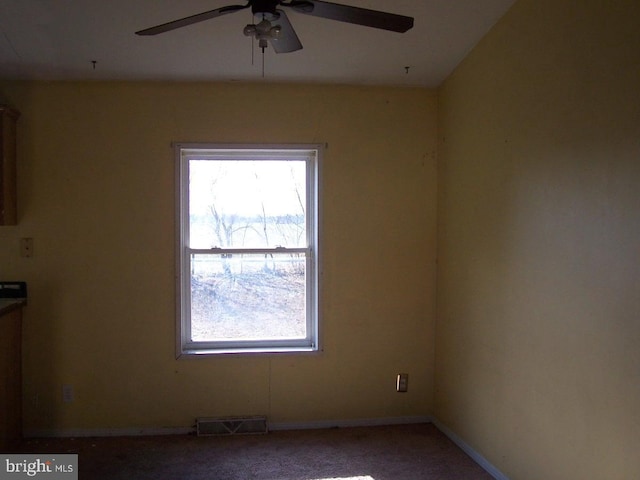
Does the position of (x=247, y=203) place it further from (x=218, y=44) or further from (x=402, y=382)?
(x=402, y=382)

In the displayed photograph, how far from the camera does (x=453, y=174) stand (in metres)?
3.16

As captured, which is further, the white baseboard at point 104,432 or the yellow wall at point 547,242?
the white baseboard at point 104,432

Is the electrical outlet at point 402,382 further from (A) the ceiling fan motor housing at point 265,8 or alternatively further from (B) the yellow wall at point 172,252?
(A) the ceiling fan motor housing at point 265,8

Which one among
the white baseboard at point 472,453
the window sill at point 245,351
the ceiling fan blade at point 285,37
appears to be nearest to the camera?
the ceiling fan blade at point 285,37

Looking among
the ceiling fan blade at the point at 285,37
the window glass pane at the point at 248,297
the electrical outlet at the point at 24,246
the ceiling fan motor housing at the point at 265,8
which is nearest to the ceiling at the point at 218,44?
the ceiling fan blade at the point at 285,37

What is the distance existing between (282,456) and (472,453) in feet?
3.75

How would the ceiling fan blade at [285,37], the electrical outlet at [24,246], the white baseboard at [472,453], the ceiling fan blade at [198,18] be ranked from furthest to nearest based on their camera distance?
the electrical outlet at [24,246] → the white baseboard at [472,453] → the ceiling fan blade at [285,37] → the ceiling fan blade at [198,18]

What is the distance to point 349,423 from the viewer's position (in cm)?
335

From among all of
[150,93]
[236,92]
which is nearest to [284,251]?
[236,92]

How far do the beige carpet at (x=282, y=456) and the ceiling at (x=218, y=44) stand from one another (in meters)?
2.36

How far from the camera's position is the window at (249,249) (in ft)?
10.8

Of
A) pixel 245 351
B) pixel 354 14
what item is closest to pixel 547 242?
pixel 354 14

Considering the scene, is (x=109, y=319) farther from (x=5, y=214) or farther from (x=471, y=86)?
(x=471, y=86)

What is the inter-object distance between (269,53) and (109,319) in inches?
78.8
